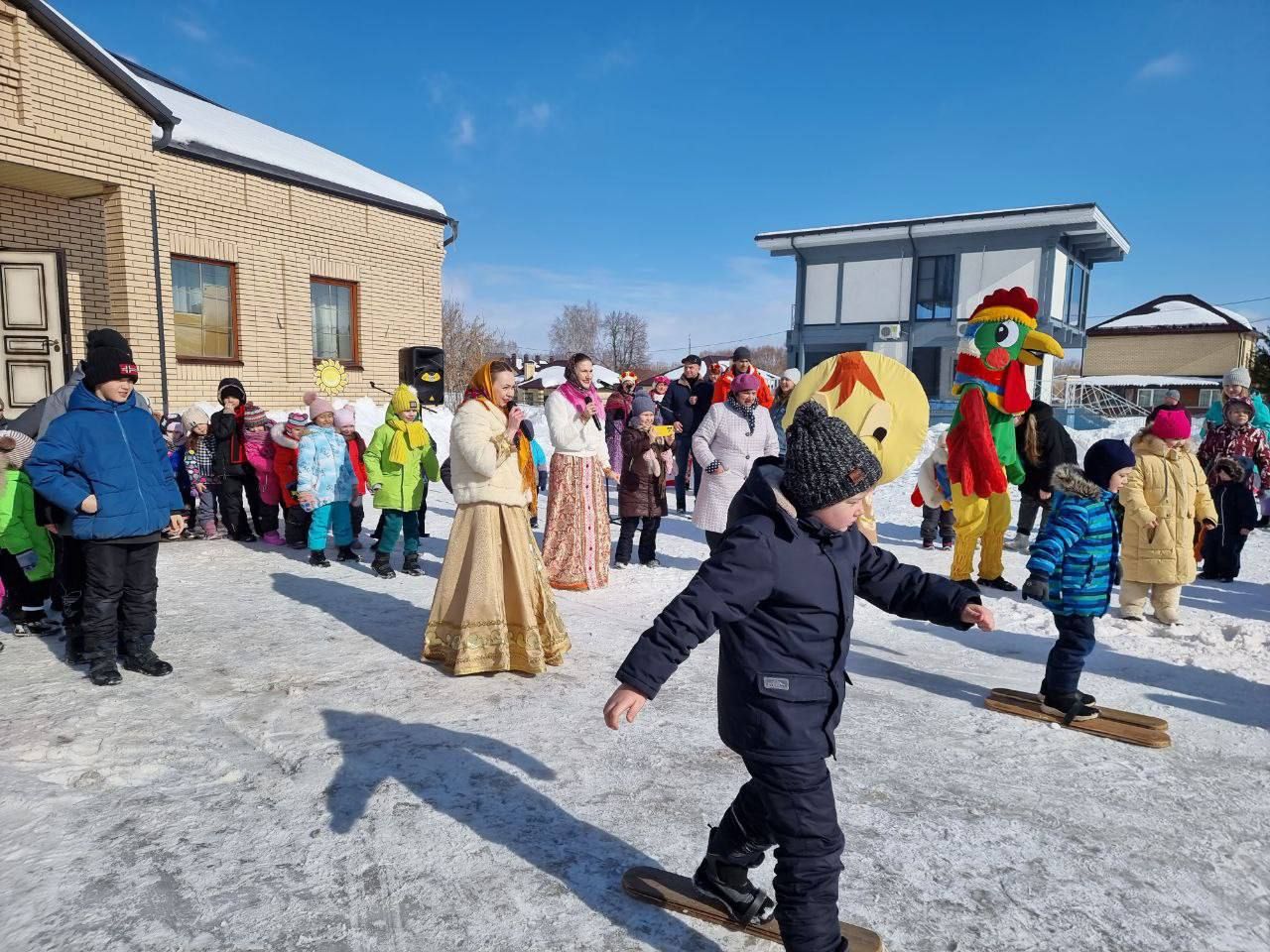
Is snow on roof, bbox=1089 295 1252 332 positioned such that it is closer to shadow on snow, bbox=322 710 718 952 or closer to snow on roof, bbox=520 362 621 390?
snow on roof, bbox=520 362 621 390

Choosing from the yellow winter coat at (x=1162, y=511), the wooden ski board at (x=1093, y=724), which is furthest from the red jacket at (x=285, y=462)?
the yellow winter coat at (x=1162, y=511)

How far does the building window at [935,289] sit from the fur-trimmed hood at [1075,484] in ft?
66.2

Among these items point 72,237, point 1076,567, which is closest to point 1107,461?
point 1076,567

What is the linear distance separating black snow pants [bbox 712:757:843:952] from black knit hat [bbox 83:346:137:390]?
12.8 feet

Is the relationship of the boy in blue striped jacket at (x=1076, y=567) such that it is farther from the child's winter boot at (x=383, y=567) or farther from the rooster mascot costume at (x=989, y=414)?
the child's winter boot at (x=383, y=567)

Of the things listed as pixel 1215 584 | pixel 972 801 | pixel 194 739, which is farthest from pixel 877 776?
pixel 1215 584

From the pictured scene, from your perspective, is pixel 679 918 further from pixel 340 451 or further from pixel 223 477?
pixel 223 477

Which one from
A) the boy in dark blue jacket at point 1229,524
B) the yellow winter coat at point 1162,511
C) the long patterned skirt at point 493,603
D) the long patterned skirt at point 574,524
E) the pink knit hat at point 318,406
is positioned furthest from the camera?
the pink knit hat at point 318,406

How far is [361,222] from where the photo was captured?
46.2 ft

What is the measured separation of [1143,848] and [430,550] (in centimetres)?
671

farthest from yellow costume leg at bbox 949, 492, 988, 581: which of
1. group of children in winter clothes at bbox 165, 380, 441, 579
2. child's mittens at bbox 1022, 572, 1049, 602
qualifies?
group of children in winter clothes at bbox 165, 380, 441, 579

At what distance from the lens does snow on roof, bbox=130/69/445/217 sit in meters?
11.7

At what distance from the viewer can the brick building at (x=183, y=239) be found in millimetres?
9164

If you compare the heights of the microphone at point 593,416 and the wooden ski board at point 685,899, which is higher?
the microphone at point 593,416
